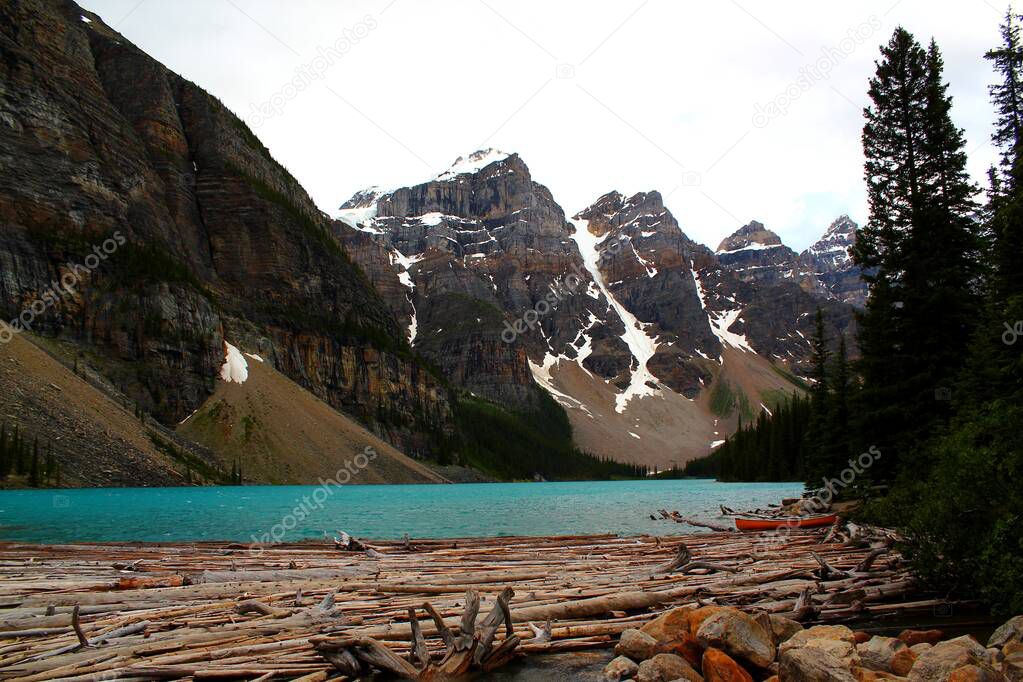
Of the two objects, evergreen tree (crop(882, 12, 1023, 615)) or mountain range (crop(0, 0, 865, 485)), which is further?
mountain range (crop(0, 0, 865, 485))

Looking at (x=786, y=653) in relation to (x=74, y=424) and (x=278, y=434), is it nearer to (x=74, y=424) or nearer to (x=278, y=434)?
(x=74, y=424)

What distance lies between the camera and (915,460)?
24703mm

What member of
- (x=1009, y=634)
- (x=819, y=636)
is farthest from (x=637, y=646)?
(x=1009, y=634)

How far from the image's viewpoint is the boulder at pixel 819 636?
10.8 metres

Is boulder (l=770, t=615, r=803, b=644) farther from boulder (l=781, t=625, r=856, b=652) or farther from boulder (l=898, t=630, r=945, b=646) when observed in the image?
boulder (l=898, t=630, r=945, b=646)

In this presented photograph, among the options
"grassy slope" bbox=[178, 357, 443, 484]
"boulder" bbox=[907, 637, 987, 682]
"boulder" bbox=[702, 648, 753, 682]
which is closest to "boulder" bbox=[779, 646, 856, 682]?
"boulder" bbox=[702, 648, 753, 682]

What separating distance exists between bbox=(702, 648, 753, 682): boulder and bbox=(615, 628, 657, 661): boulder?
1338mm

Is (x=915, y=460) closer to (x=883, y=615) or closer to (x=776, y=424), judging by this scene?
(x=883, y=615)

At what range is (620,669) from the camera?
1112 cm

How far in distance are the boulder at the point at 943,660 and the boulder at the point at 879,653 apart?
→ 29.7 inches

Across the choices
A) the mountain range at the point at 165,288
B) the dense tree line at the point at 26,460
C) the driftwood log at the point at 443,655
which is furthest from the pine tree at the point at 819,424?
the dense tree line at the point at 26,460

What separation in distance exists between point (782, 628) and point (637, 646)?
2623 millimetres

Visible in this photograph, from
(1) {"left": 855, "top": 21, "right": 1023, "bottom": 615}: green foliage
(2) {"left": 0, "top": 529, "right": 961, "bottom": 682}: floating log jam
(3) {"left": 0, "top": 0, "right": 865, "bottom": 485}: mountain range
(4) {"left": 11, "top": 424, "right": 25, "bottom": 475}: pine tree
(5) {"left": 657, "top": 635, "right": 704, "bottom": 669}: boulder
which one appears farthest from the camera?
(3) {"left": 0, "top": 0, "right": 865, "bottom": 485}: mountain range

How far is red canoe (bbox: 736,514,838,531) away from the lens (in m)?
31.4
